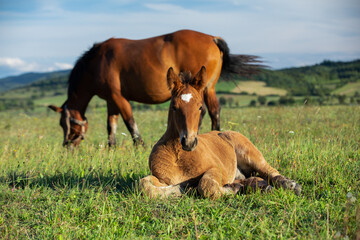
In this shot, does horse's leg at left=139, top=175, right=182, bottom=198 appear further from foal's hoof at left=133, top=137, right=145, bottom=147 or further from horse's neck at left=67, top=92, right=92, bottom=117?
horse's neck at left=67, top=92, right=92, bottom=117

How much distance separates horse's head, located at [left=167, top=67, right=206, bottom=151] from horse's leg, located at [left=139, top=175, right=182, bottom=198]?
0.65 meters

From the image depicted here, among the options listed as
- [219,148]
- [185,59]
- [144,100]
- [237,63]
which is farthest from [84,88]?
[219,148]

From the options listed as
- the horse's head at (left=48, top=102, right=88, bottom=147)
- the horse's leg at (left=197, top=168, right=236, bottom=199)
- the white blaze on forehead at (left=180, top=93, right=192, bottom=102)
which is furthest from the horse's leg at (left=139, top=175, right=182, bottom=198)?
the horse's head at (left=48, top=102, right=88, bottom=147)

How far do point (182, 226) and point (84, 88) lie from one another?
272 inches

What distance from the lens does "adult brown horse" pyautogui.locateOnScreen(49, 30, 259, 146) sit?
8.24 meters

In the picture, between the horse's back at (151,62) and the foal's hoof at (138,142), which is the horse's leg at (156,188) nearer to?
→ the foal's hoof at (138,142)

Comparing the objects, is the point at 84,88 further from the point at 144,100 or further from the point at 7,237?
the point at 7,237

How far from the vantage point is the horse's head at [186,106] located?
138 inches

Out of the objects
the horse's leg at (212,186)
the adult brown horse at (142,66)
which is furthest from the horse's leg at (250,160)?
the adult brown horse at (142,66)

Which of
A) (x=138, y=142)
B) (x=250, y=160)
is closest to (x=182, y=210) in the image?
(x=250, y=160)

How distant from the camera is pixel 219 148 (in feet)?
15.2

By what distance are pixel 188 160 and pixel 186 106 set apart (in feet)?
2.40

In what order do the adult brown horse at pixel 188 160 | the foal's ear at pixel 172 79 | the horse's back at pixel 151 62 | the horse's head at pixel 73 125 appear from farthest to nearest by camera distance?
the horse's head at pixel 73 125
the horse's back at pixel 151 62
the foal's ear at pixel 172 79
the adult brown horse at pixel 188 160

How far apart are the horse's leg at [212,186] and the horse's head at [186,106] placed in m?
0.49
